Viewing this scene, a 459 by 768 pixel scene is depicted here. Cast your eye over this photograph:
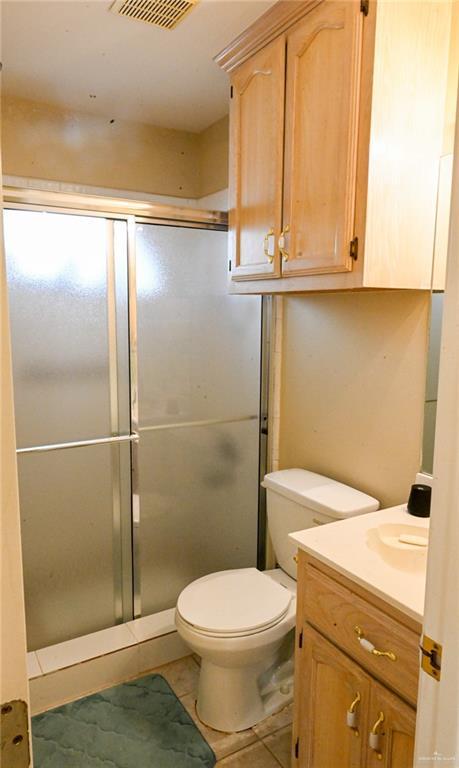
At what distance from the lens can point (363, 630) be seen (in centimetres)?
117

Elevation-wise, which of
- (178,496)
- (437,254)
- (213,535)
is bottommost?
(213,535)

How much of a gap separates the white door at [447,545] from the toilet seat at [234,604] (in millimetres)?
989

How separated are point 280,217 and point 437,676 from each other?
1.36m

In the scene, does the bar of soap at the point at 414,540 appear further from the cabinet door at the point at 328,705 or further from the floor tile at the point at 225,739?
the floor tile at the point at 225,739

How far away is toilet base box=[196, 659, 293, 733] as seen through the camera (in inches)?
69.4

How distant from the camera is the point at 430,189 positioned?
4.82 ft

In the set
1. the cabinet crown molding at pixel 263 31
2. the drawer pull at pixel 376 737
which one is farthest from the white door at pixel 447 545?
the cabinet crown molding at pixel 263 31

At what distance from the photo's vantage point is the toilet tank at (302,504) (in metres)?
1.72

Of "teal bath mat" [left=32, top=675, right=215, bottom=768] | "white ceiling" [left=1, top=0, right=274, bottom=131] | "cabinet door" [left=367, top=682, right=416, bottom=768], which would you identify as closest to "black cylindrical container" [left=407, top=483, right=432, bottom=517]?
"cabinet door" [left=367, top=682, right=416, bottom=768]

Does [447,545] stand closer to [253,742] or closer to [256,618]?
[256,618]

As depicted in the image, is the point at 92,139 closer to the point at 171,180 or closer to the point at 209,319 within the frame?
the point at 171,180

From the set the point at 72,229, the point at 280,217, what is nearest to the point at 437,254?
the point at 280,217

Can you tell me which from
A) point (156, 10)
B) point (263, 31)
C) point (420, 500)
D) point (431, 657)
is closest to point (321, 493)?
point (420, 500)

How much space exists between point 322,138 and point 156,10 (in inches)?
27.5
